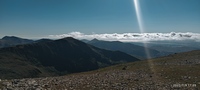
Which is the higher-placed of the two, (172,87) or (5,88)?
(172,87)

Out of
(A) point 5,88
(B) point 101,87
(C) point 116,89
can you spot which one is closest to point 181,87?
(C) point 116,89

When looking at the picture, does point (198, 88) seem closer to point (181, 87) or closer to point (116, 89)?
point (181, 87)

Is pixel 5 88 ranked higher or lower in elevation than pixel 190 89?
lower

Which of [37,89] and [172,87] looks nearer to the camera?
[37,89]

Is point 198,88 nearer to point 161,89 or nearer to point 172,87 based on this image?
point 172,87

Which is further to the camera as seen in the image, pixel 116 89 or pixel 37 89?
pixel 116 89

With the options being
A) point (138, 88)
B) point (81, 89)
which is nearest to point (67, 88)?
point (81, 89)

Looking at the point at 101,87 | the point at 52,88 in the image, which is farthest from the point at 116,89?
the point at 52,88
